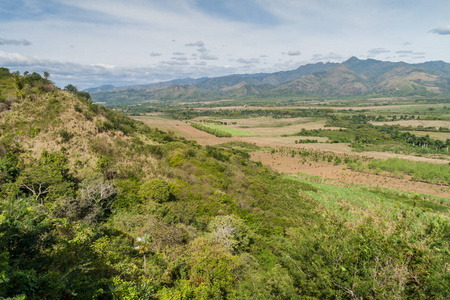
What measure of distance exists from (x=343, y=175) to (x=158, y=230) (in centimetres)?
5039

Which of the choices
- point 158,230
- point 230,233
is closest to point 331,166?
point 230,233

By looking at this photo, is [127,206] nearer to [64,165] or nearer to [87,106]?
[64,165]

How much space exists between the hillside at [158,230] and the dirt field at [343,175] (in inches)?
514

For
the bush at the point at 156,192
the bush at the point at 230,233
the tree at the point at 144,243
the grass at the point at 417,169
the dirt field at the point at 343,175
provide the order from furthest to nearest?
the grass at the point at 417,169 < the dirt field at the point at 343,175 < the bush at the point at 156,192 < the bush at the point at 230,233 < the tree at the point at 144,243

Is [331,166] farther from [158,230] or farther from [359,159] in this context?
[158,230]

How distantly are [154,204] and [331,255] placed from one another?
13473 mm

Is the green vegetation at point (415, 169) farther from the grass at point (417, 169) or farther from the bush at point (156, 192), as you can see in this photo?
the bush at point (156, 192)

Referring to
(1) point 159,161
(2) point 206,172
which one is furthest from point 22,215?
(2) point 206,172

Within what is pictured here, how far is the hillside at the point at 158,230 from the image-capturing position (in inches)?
306

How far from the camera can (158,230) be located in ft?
46.3

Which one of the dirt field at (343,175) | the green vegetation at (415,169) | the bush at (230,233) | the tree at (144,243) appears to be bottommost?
the dirt field at (343,175)

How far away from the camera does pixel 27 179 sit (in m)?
16.9

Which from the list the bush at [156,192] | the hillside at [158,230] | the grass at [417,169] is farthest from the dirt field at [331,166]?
the bush at [156,192]

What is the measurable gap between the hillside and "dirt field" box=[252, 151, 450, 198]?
514 inches
